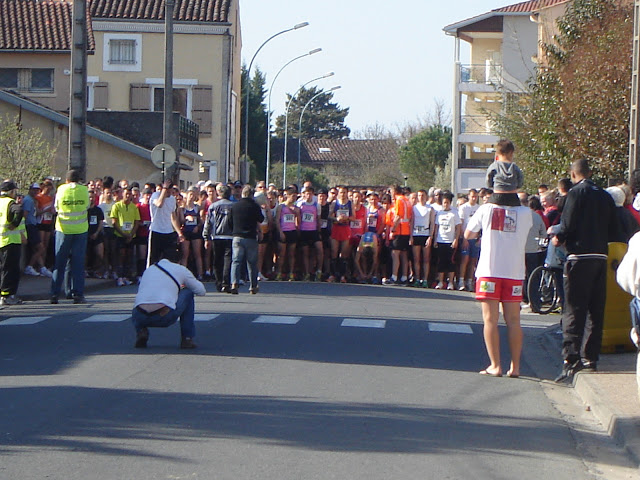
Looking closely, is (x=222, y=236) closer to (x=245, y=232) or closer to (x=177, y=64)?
(x=245, y=232)

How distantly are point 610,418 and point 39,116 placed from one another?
106ft

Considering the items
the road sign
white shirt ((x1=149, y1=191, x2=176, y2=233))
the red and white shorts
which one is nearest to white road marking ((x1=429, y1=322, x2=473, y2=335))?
the red and white shorts

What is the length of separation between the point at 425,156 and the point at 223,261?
67.0m

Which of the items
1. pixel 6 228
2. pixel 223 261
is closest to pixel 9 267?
pixel 6 228

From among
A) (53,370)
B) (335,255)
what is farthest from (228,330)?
(335,255)

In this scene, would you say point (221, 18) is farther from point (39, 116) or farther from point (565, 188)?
point (565, 188)

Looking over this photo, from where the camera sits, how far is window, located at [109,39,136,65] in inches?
2073

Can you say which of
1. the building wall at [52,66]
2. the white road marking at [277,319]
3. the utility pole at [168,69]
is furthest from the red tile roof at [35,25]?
the white road marking at [277,319]

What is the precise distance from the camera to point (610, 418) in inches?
337

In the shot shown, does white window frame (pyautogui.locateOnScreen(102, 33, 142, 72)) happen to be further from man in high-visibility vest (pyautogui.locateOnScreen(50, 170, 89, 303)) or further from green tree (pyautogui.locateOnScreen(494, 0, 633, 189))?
man in high-visibility vest (pyautogui.locateOnScreen(50, 170, 89, 303))

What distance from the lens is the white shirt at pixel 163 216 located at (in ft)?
64.7

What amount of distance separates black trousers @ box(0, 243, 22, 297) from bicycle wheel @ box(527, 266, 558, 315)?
811 cm

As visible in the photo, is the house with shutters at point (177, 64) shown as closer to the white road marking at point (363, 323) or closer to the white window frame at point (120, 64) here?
the white window frame at point (120, 64)

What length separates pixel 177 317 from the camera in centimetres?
1220
